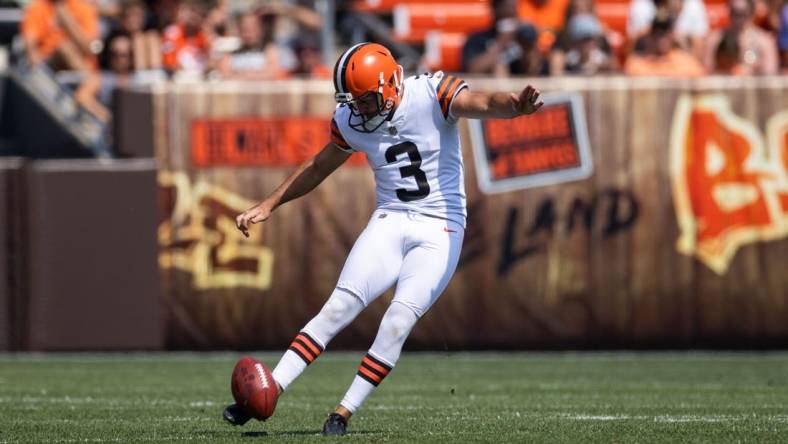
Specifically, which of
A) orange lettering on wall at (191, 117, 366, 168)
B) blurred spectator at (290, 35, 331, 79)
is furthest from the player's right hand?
blurred spectator at (290, 35, 331, 79)

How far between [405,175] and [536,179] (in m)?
6.68

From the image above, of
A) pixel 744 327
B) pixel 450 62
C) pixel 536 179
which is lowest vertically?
pixel 744 327

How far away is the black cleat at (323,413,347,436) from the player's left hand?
5.52 feet

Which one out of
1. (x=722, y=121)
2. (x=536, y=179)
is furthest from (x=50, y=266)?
(x=722, y=121)

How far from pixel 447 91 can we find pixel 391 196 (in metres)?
0.62

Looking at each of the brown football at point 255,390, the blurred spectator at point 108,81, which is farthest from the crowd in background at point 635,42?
the brown football at point 255,390

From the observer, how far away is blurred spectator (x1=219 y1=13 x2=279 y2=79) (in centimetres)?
1516

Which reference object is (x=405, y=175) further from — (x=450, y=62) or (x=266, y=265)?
(x=450, y=62)

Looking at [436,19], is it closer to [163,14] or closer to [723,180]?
[163,14]

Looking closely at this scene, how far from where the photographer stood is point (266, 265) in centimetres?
1384

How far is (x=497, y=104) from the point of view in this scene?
698cm

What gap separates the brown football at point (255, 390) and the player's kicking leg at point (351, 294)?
79 millimetres

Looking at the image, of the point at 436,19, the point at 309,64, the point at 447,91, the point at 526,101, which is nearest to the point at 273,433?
the point at 447,91

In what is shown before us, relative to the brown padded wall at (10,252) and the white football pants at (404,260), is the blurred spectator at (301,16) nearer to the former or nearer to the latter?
the brown padded wall at (10,252)
